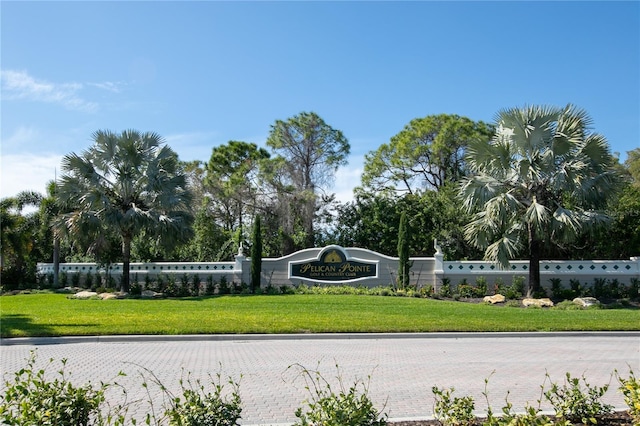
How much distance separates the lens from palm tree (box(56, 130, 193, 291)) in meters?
25.9

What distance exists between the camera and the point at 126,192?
2667 centimetres

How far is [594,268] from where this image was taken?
23.8 metres

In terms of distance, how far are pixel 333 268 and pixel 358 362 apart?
18025 mm

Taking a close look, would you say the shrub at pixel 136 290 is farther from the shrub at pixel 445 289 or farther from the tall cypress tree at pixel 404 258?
the shrub at pixel 445 289

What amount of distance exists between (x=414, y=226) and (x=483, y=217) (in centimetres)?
919

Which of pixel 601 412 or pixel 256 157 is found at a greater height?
pixel 256 157

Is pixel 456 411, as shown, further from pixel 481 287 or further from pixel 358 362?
pixel 481 287

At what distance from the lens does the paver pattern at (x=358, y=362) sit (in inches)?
272

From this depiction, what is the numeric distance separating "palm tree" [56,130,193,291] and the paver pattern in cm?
1433

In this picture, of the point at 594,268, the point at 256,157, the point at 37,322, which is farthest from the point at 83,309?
the point at 256,157

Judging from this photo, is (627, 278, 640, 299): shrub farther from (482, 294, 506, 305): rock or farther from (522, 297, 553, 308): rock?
(482, 294, 506, 305): rock

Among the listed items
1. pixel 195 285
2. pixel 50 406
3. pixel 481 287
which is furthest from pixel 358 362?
pixel 195 285

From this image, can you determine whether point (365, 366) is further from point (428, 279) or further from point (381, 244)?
point (381, 244)

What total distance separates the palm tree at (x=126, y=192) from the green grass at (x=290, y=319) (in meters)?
6.28
